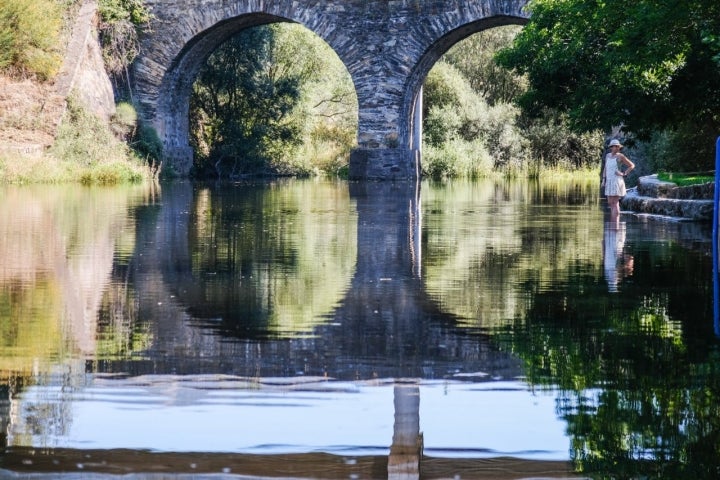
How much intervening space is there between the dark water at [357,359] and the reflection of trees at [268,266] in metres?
0.04

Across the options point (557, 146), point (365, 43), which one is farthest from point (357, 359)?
point (557, 146)

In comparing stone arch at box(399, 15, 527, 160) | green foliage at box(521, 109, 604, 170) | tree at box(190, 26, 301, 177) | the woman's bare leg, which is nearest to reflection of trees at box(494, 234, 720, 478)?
the woman's bare leg

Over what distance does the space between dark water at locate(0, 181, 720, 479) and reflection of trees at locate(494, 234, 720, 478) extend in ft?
0.05

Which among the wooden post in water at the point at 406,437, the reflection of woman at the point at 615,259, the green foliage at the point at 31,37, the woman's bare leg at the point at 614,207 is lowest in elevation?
the wooden post in water at the point at 406,437

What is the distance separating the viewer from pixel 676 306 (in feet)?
23.6

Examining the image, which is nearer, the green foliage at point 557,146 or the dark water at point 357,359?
the dark water at point 357,359

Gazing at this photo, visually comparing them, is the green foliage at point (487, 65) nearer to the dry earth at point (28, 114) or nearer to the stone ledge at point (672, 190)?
the dry earth at point (28, 114)

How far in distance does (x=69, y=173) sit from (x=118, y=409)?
24451mm

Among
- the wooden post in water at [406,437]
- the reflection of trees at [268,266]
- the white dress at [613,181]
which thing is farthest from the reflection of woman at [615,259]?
the wooden post in water at [406,437]

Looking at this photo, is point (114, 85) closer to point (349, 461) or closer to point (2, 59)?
point (2, 59)

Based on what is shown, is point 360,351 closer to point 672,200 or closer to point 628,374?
point 628,374

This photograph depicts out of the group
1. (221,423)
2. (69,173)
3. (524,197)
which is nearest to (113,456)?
(221,423)

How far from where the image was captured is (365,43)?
3306 cm

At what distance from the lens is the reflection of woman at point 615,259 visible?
8659mm
